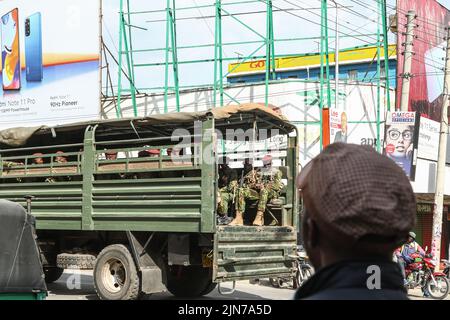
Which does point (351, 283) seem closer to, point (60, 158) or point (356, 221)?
point (356, 221)

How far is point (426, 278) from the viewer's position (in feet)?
39.7

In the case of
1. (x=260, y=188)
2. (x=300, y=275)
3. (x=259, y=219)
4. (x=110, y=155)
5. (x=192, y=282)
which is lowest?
(x=300, y=275)

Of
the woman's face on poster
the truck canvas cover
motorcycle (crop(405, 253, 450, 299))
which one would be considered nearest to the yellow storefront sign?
the woman's face on poster

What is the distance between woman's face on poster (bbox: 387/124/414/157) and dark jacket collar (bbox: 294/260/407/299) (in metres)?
16.1

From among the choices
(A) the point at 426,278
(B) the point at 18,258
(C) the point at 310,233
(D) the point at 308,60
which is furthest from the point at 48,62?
(D) the point at 308,60

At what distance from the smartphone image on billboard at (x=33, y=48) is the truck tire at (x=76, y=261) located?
464 inches

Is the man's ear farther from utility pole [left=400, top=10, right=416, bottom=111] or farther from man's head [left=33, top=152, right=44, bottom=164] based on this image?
utility pole [left=400, top=10, right=416, bottom=111]

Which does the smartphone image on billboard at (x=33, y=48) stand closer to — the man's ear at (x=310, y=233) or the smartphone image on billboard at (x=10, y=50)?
the smartphone image on billboard at (x=10, y=50)

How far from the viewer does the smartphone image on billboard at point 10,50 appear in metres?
20.9

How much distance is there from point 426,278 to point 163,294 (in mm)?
5055

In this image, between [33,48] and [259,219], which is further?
[33,48]

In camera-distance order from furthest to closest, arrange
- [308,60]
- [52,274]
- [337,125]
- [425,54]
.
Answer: [308,60] < [425,54] < [337,125] < [52,274]

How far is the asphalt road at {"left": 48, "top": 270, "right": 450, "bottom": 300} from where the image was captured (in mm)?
10187
